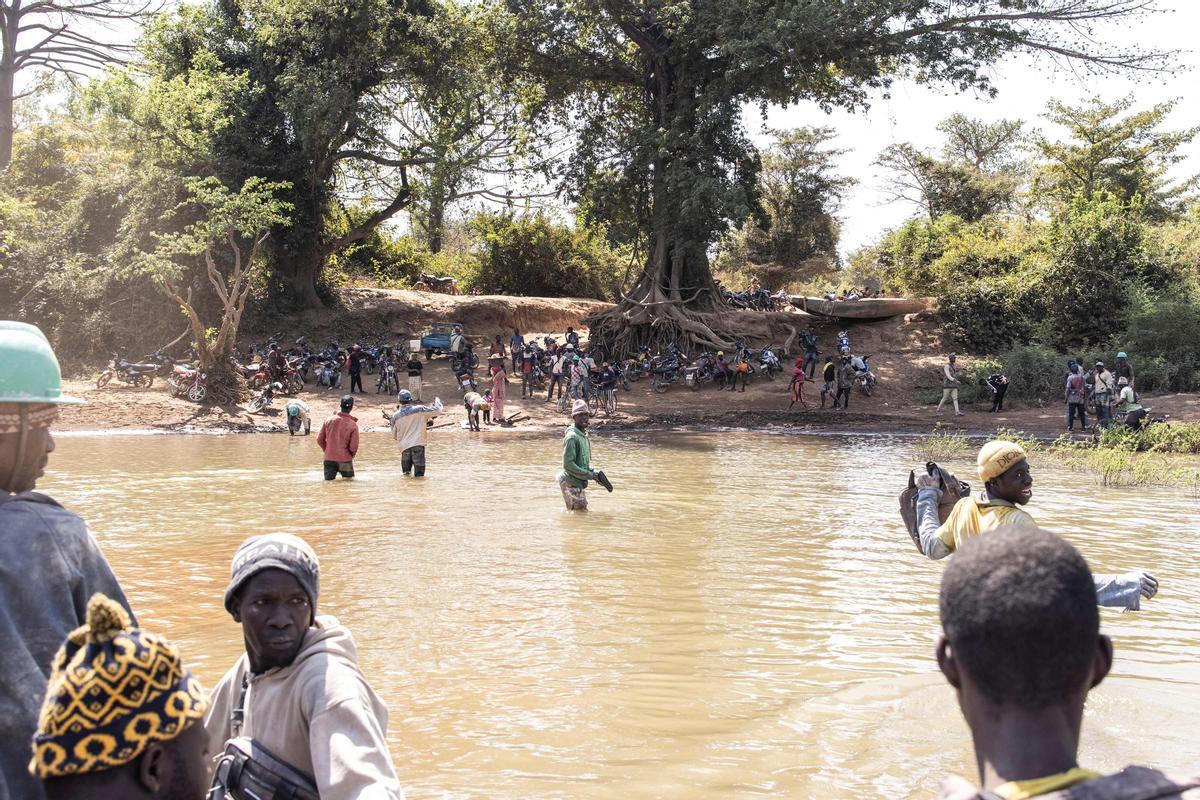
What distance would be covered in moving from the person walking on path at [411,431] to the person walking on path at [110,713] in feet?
42.9

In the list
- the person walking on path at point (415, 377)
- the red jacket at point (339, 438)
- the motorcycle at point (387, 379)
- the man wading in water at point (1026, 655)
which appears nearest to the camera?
the man wading in water at point (1026, 655)

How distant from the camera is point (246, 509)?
42.5 ft

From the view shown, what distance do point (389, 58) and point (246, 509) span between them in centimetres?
2168

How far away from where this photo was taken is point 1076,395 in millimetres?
22250

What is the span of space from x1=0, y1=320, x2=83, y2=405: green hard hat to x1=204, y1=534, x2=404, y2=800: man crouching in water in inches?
23.9

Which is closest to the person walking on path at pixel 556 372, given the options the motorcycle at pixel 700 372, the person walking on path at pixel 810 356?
the motorcycle at pixel 700 372

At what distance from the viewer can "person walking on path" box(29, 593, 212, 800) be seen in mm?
1782

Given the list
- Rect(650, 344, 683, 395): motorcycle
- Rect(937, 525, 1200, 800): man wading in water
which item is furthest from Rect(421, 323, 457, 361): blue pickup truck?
Rect(937, 525, 1200, 800): man wading in water

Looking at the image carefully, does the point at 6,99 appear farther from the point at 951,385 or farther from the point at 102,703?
the point at 102,703

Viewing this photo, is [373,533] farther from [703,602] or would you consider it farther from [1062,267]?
[1062,267]

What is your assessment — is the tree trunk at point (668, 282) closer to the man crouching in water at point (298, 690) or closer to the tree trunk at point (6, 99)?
the tree trunk at point (6, 99)

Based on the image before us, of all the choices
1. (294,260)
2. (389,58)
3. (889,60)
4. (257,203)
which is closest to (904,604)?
(257,203)

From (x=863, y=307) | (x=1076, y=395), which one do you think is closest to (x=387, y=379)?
(x=863, y=307)

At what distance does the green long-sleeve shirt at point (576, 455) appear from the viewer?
11484mm
